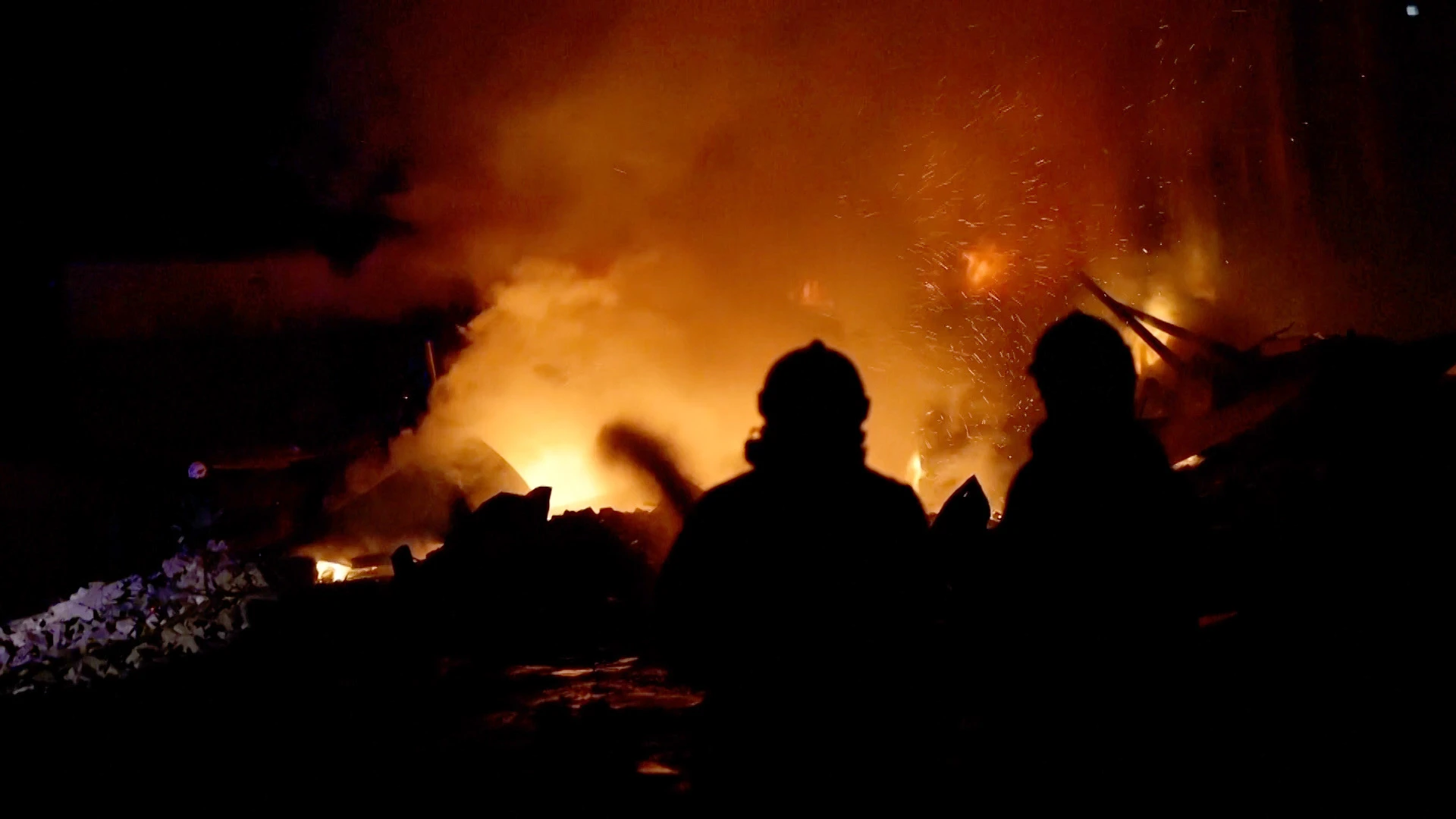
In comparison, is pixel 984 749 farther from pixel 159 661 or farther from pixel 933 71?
pixel 933 71

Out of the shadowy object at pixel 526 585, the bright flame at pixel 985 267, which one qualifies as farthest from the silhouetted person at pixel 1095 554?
the bright flame at pixel 985 267

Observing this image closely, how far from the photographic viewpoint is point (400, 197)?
11266 millimetres

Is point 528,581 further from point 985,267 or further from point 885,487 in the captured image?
point 985,267

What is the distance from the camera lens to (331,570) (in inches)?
306

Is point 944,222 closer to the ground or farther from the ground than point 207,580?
farther from the ground

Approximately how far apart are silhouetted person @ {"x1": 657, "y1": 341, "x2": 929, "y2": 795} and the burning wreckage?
2.79 m

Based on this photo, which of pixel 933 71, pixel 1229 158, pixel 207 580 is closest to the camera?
pixel 207 580

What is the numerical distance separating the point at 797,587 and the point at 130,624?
6.10 metres

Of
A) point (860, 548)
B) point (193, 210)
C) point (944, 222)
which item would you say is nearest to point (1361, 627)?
point (860, 548)

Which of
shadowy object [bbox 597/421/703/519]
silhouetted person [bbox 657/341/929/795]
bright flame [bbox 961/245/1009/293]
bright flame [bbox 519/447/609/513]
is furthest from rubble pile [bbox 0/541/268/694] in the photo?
bright flame [bbox 961/245/1009/293]

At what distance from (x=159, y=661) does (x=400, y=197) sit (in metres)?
7.14

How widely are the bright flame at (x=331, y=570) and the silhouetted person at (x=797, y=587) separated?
636 cm

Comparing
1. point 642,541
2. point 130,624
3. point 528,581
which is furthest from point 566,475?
point 130,624

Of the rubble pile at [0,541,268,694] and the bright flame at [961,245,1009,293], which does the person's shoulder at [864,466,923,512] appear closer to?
the rubble pile at [0,541,268,694]
